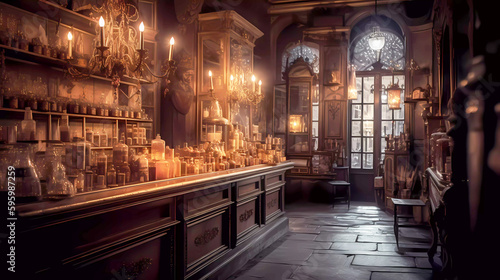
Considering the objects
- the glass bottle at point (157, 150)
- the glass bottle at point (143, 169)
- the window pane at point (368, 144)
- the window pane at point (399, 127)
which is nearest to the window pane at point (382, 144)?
the window pane at point (368, 144)

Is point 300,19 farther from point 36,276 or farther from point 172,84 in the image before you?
point 36,276

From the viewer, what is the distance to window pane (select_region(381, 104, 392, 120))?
1005cm

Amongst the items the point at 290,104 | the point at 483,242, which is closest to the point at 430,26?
the point at 290,104

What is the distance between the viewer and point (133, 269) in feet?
9.57

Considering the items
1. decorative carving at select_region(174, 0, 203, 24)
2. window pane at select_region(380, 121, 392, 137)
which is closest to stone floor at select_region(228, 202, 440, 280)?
window pane at select_region(380, 121, 392, 137)

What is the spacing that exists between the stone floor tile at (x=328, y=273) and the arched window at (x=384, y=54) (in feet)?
21.5

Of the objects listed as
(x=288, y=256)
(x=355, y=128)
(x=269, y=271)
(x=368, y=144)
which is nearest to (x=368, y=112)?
(x=355, y=128)

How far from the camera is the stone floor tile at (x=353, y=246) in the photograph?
5.62 metres

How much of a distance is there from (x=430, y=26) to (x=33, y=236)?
9.33 m

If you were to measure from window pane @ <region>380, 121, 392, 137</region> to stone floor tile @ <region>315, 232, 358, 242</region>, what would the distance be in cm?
430

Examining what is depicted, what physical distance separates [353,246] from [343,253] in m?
0.43

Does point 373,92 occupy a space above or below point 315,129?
above

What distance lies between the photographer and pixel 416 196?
8.20 meters

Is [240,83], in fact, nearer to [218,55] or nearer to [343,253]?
[218,55]
